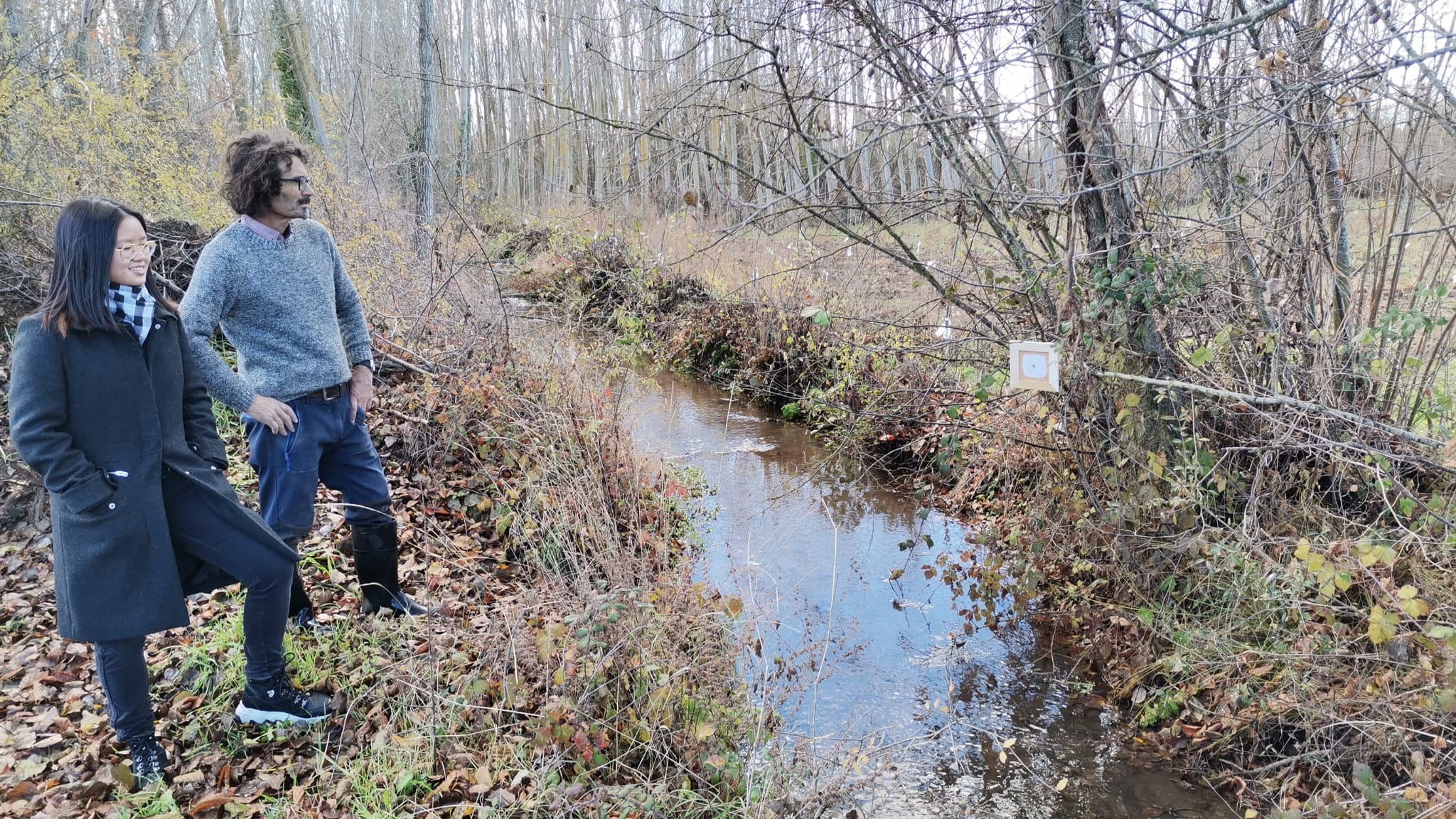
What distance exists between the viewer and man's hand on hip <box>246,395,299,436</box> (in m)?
3.14

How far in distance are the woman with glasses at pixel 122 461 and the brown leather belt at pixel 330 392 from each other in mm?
455

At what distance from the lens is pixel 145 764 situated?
2814mm

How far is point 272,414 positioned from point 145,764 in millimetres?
1243

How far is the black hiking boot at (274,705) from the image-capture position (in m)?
3.10

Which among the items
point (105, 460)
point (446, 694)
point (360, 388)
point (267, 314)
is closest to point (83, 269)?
point (105, 460)

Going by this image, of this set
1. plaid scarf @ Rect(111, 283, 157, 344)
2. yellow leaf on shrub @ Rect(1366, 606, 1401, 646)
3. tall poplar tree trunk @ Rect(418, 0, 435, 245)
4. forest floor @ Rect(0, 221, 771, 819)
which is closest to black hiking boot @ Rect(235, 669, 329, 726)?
forest floor @ Rect(0, 221, 771, 819)

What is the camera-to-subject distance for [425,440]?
5.77 metres

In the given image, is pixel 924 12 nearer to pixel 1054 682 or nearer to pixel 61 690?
pixel 1054 682

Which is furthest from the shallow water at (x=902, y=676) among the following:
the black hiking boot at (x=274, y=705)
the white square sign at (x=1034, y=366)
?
the black hiking boot at (x=274, y=705)

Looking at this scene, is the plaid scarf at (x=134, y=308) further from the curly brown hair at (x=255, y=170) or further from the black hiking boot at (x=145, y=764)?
the black hiking boot at (x=145, y=764)

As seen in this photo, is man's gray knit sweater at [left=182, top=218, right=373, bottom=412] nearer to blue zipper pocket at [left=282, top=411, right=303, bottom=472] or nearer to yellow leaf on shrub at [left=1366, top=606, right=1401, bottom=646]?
blue zipper pocket at [left=282, top=411, right=303, bottom=472]

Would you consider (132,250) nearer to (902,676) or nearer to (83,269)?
(83,269)

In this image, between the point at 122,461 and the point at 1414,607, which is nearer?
the point at 1414,607

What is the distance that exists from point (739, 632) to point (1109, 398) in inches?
84.9
